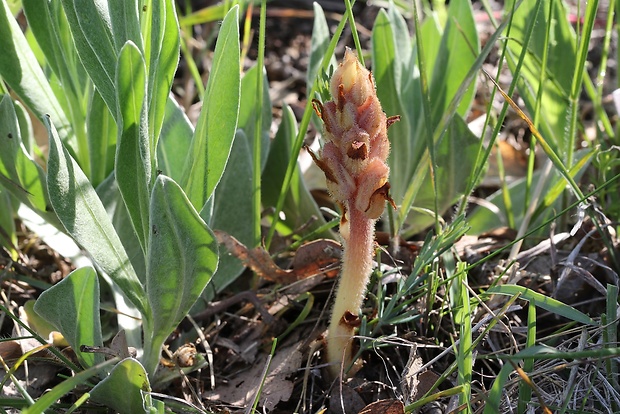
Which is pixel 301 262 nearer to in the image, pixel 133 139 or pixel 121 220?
pixel 121 220

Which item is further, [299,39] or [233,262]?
[299,39]

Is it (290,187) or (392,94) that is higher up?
(392,94)

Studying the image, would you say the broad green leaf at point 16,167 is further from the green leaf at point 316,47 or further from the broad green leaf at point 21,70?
the green leaf at point 316,47

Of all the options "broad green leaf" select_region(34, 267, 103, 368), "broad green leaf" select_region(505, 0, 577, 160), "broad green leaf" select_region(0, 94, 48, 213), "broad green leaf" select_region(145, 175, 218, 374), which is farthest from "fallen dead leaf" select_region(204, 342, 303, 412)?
"broad green leaf" select_region(505, 0, 577, 160)

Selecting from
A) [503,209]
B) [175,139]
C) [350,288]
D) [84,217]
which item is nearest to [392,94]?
[503,209]

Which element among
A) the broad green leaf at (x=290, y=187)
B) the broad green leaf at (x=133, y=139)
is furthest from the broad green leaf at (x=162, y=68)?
the broad green leaf at (x=290, y=187)

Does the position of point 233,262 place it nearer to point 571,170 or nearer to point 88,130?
point 88,130

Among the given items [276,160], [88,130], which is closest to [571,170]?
[276,160]
